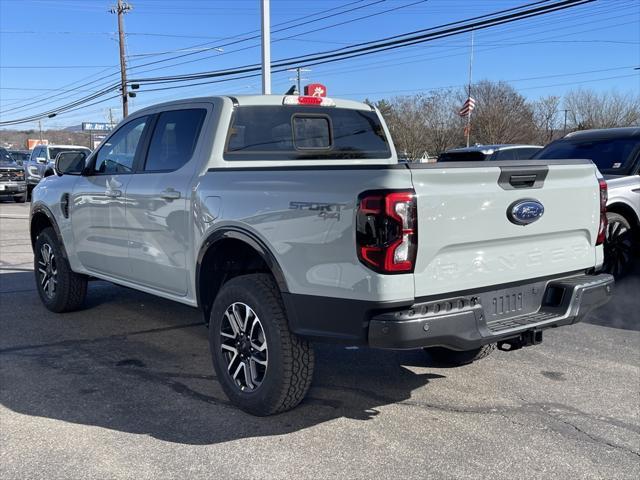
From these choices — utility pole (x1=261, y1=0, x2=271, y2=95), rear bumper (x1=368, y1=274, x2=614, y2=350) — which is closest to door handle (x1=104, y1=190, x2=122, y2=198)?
rear bumper (x1=368, y1=274, x2=614, y2=350)

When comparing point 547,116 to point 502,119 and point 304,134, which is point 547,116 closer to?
point 502,119

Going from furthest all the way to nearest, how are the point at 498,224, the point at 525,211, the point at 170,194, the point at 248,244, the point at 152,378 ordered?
the point at 152,378, the point at 170,194, the point at 248,244, the point at 525,211, the point at 498,224

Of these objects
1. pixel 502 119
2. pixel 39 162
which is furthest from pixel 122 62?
pixel 502 119

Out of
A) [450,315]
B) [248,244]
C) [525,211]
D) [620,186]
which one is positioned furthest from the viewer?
[620,186]

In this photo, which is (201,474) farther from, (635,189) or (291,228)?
(635,189)

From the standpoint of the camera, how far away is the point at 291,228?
11.1 feet

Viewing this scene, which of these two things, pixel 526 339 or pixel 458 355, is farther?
pixel 458 355

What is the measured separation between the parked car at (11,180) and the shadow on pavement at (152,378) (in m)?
18.9

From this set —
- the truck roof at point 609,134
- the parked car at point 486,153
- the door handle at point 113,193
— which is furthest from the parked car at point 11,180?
the truck roof at point 609,134

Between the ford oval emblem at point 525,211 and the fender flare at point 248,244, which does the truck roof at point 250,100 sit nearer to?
the fender flare at point 248,244

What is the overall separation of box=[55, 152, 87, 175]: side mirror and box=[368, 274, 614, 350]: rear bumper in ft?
12.9

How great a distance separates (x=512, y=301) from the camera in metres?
3.49

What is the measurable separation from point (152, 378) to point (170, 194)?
139 cm

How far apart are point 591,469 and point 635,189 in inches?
189
